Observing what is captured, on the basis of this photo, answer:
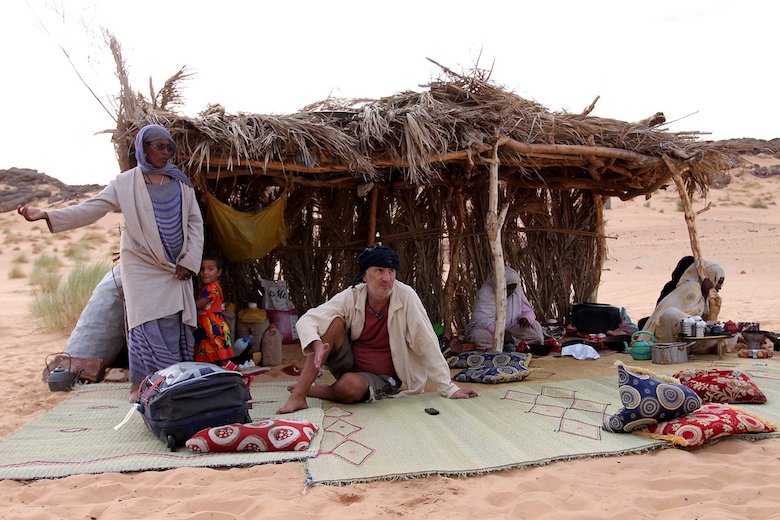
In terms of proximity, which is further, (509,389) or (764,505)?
(509,389)

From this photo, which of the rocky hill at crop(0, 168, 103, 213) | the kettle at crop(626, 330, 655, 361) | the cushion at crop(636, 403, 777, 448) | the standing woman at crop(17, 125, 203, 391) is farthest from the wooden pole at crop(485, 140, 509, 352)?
the rocky hill at crop(0, 168, 103, 213)

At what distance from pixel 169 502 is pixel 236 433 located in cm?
68

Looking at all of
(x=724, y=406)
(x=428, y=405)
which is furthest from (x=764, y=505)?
(x=428, y=405)

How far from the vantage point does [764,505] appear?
2.98m

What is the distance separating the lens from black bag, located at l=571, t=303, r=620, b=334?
771cm

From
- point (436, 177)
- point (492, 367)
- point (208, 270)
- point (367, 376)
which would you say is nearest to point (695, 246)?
point (436, 177)

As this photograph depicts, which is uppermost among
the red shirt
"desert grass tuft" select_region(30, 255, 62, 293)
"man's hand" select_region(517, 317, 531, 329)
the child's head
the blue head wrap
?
the blue head wrap

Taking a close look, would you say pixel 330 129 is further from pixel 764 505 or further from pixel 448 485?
pixel 764 505

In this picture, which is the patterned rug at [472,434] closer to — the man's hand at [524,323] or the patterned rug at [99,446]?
the patterned rug at [99,446]

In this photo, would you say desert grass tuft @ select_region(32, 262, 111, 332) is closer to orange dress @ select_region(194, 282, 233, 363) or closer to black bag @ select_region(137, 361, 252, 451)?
orange dress @ select_region(194, 282, 233, 363)

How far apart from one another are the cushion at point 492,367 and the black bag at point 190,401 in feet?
6.94

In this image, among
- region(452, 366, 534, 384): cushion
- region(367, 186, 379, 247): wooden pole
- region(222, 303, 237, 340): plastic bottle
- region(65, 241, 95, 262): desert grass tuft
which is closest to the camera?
region(452, 366, 534, 384): cushion

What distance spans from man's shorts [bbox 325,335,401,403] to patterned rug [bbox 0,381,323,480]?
27 centimetres

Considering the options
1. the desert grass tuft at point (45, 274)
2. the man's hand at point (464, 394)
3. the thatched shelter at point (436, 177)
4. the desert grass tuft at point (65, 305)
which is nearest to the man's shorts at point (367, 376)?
the man's hand at point (464, 394)
